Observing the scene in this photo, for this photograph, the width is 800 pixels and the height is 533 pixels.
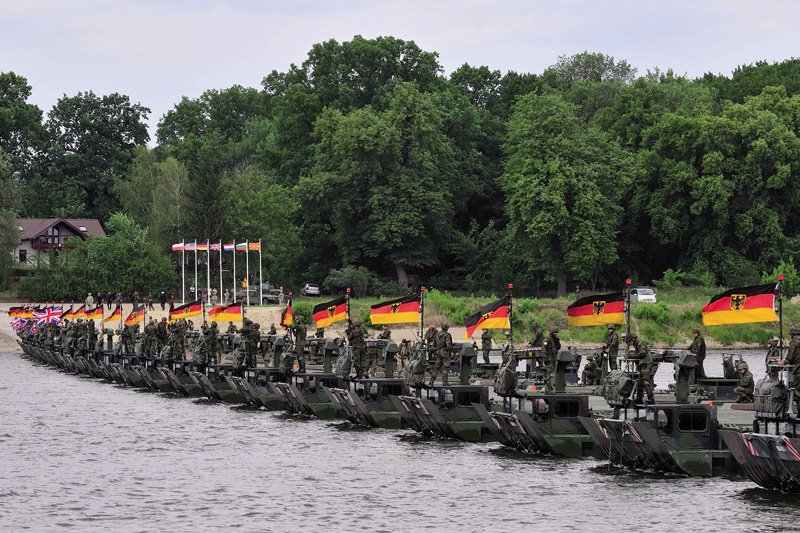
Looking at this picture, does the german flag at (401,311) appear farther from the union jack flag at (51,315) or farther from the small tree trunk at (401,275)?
the small tree trunk at (401,275)

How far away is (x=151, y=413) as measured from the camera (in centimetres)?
6206

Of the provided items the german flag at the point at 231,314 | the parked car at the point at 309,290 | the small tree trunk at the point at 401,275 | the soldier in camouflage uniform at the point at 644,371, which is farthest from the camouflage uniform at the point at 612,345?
the parked car at the point at 309,290

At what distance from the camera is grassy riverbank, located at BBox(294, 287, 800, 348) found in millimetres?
Answer: 101875

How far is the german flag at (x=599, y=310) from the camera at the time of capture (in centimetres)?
4431

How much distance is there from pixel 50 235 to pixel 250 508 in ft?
402

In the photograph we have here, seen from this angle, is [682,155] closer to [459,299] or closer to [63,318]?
[459,299]

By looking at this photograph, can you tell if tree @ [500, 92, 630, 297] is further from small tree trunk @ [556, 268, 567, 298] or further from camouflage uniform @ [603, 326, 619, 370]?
camouflage uniform @ [603, 326, 619, 370]

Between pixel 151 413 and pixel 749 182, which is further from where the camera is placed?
A: pixel 749 182

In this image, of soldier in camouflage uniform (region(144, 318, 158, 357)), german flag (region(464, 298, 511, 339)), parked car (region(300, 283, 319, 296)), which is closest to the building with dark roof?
parked car (region(300, 283, 319, 296))

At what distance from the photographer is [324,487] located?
40.1 metres

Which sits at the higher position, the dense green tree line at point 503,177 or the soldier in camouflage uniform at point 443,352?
the dense green tree line at point 503,177

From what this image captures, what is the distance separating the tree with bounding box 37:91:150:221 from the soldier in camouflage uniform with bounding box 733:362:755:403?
12770 cm

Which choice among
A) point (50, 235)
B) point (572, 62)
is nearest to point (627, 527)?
point (572, 62)

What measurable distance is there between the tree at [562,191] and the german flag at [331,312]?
52658 millimetres
